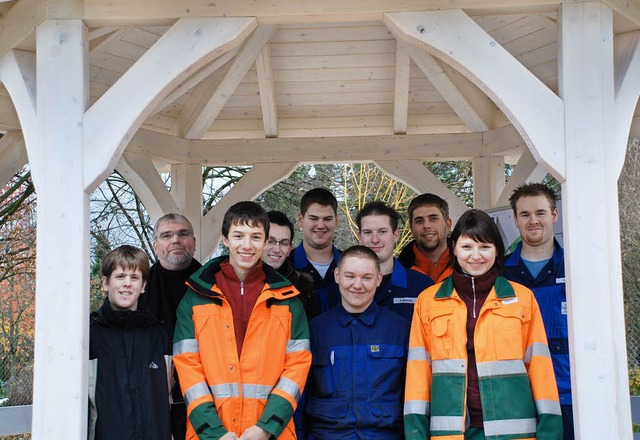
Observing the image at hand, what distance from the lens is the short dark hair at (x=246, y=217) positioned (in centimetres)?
383

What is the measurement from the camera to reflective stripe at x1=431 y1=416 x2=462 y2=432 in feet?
11.1

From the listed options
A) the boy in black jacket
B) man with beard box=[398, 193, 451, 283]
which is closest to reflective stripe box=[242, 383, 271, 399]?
the boy in black jacket

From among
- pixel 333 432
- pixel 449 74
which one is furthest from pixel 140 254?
pixel 449 74

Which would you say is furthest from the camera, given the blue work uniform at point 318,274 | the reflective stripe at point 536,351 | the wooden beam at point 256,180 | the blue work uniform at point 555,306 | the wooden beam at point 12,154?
the wooden beam at point 256,180

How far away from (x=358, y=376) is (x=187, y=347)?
31.0 inches

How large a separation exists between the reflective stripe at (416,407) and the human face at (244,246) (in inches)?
38.2

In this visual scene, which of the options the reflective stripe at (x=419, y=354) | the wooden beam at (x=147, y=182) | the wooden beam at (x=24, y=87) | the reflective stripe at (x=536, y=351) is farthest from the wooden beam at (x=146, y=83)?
the wooden beam at (x=147, y=182)

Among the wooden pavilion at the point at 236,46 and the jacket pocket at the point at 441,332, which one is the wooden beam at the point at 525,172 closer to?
the wooden pavilion at the point at 236,46

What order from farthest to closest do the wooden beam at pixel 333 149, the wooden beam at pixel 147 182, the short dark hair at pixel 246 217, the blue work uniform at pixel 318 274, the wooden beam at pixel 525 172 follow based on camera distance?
1. the wooden beam at pixel 333 149
2. the wooden beam at pixel 525 172
3. the wooden beam at pixel 147 182
4. the blue work uniform at pixel 318 274
5. the short dark hair at pixel 246 217

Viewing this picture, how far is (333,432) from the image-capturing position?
365cm

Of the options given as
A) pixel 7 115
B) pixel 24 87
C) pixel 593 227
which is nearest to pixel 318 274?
pixel 593 227

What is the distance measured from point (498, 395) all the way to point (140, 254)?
1.80 meters

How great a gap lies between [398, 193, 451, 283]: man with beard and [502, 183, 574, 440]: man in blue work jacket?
2.37 ft

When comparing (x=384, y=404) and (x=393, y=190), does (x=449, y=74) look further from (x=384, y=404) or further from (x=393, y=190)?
(x=393, y=190)
